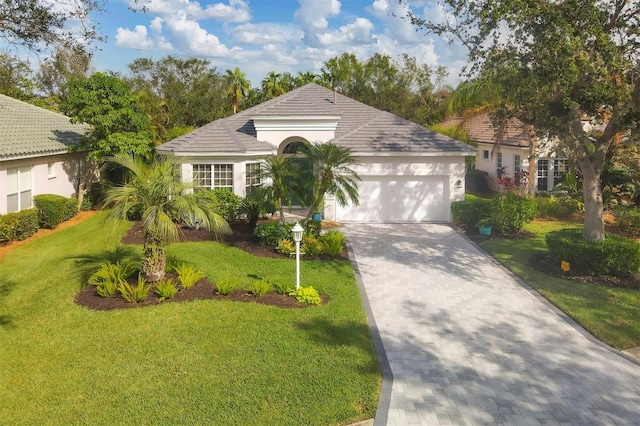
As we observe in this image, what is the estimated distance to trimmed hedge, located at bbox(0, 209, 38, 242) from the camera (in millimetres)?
17578

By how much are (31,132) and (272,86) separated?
25.8 meters

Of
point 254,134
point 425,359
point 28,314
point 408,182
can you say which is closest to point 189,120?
point 254,134

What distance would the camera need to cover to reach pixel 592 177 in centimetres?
1447

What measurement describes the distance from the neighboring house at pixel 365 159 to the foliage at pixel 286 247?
5.64 metres

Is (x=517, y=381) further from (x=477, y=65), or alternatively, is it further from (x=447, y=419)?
(x=477, y=65)

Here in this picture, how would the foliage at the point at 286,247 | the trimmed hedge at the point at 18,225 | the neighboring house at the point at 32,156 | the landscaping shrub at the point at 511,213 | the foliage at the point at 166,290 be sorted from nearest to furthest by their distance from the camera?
the foliage at the point at 166,290
the foliage at the point at 286,247
the trimmed hedge at the point at 18,225
the landscaping shrub at the point at 511,213
the neighboring house at the point at 32,156

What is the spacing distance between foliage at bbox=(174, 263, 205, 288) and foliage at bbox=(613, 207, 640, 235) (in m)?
16.6

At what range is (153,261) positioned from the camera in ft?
38.9

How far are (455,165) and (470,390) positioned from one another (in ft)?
49.8

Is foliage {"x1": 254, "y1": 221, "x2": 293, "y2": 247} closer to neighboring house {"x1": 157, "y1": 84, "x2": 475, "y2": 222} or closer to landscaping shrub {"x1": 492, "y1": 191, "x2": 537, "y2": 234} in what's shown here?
neighboring house {"x1": 157, "y1": 84, "x2": 475, "y2": 222}

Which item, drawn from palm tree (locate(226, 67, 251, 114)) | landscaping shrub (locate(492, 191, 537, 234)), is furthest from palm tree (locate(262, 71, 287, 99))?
landscaping shrub (locate(492, 191, 537, 234))

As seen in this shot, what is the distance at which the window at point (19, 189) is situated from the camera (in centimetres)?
1925

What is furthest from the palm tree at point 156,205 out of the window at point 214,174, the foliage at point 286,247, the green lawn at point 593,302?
the window at point 214,174

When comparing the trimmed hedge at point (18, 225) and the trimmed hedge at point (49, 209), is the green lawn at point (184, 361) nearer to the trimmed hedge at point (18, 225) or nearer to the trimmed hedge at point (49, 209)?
the trimmed hedge at point (18, 225)
